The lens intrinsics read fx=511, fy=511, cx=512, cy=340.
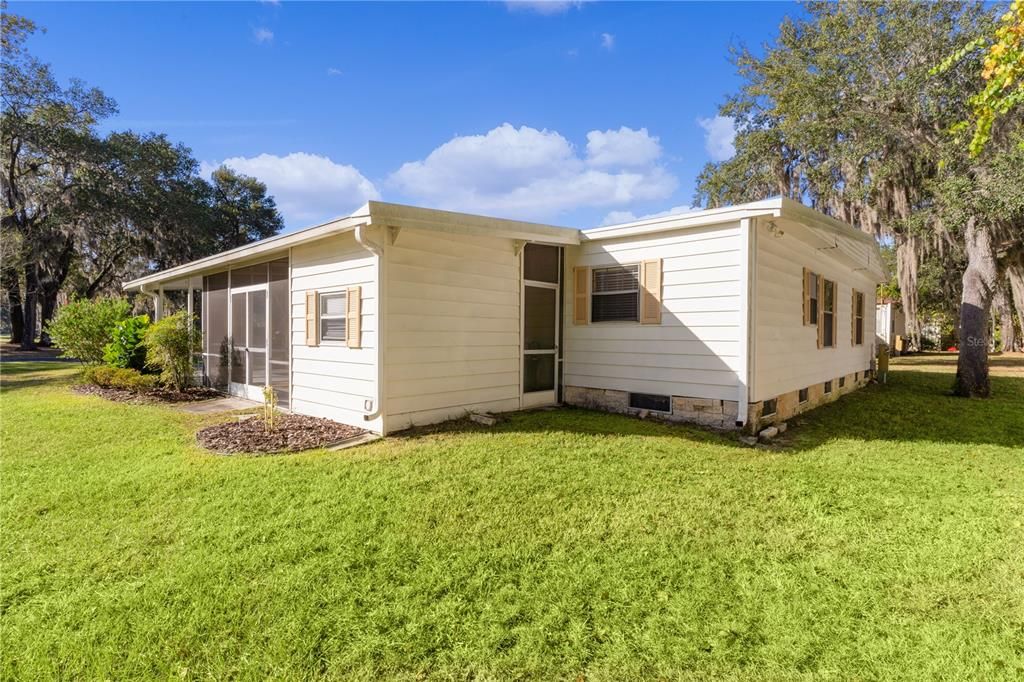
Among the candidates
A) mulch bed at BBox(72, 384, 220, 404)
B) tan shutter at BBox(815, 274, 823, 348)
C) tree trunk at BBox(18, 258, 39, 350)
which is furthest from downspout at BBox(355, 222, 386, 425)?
tree trunk at BBox(18, 258, 39, 350)

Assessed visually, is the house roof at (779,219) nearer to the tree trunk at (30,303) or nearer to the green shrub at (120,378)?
the green shrub at (120,378)

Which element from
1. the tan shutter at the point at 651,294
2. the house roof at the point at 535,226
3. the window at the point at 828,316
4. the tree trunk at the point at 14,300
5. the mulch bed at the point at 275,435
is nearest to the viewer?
the mulch bed at the point at 275,435

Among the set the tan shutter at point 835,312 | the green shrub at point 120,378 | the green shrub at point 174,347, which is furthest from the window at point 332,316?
the tan shutter at point 835,312

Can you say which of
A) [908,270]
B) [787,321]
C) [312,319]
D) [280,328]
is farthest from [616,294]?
[908,270]

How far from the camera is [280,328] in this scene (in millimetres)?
7730

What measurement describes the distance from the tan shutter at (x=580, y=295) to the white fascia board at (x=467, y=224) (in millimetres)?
473

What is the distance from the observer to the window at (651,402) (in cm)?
681

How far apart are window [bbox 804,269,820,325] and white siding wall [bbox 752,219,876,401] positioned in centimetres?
13

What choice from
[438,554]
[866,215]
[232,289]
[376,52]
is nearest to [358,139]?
[376,52]

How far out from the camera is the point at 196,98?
811 cm

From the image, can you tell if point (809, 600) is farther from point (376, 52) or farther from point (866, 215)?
point (866, 215)

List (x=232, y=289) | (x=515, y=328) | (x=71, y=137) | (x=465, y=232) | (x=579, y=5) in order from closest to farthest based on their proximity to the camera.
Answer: (x=465, y=232) < (x=515, y=328) < (x=579, y=5) < (x=232, y=289) < (x=71, y=137)

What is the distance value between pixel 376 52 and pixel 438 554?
26.2 ft

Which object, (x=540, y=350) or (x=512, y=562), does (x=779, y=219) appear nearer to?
(x=540, y=350)
